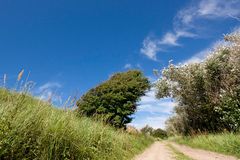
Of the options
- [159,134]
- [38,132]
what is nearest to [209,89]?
[38,132]

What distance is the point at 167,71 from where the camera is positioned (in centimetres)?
3331

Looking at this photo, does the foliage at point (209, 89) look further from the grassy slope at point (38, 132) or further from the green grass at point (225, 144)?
the grassy slope at point (38, 132)

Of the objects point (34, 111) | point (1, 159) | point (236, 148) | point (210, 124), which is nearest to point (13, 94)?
point (34, 111)

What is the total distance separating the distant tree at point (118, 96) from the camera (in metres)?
44.9

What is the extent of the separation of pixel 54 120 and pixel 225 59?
23.0m

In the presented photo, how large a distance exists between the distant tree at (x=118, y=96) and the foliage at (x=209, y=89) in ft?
32.6

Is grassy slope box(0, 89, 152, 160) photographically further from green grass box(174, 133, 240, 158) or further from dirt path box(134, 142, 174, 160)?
green grass box(174, 133, 240, 158)

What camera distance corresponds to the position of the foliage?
2456 centimetres

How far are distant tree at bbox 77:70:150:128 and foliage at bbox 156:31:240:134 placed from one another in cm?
992

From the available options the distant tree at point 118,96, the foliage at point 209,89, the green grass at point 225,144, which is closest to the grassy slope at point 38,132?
the green grass at point 225,144

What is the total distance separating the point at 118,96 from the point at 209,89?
731 inches

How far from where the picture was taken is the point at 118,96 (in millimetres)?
45375

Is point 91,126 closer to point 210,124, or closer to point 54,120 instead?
point 54,120

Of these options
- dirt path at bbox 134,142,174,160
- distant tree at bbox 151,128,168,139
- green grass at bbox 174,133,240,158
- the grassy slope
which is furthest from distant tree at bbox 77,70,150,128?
distant tree at bbox 151,128,168,139
